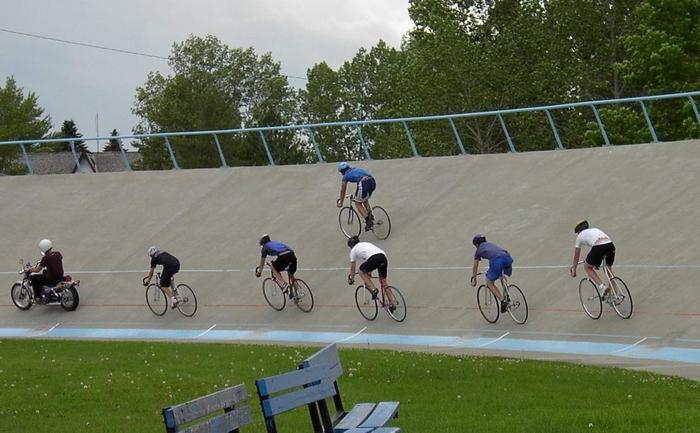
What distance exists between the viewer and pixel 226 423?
6.82m

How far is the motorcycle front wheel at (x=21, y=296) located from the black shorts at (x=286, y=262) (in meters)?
6.60

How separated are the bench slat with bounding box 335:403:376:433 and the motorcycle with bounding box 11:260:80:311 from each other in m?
19.4

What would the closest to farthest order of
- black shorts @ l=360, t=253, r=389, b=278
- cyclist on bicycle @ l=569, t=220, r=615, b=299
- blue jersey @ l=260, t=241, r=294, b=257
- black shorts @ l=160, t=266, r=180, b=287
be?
cyclist on bicycle @ l=569, t=220, r=615, b=299 → black shorts @ l=360, t=253, r=389, b=278 → blue jersey @ l=260, t=241, r=294, b=257 → black shorts @ l=160, t=266, r=180, b=287

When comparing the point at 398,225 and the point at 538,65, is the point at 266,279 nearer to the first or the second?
the point at 398,225

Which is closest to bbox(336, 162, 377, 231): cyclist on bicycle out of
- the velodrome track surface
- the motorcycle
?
the velodrome track surface

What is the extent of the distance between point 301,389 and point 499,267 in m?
13.4

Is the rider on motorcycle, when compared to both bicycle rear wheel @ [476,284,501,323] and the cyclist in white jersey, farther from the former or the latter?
bicycle rear wheel @ [476,284,501,323]

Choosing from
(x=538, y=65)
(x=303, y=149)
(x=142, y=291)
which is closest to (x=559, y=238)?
(x=142, y=291)

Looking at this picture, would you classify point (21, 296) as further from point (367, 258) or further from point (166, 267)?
point (367, 258)

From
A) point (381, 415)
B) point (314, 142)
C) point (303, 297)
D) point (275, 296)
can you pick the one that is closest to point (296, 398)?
point (381, 415)

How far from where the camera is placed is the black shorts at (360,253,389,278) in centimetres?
2205

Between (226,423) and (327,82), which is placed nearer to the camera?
(226,423)

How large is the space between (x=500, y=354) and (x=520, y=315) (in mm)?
2700

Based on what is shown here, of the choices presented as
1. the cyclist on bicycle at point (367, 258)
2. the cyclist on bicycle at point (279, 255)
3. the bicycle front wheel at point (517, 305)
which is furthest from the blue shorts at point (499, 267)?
the cyclist on bicycle at point (279, 255)
